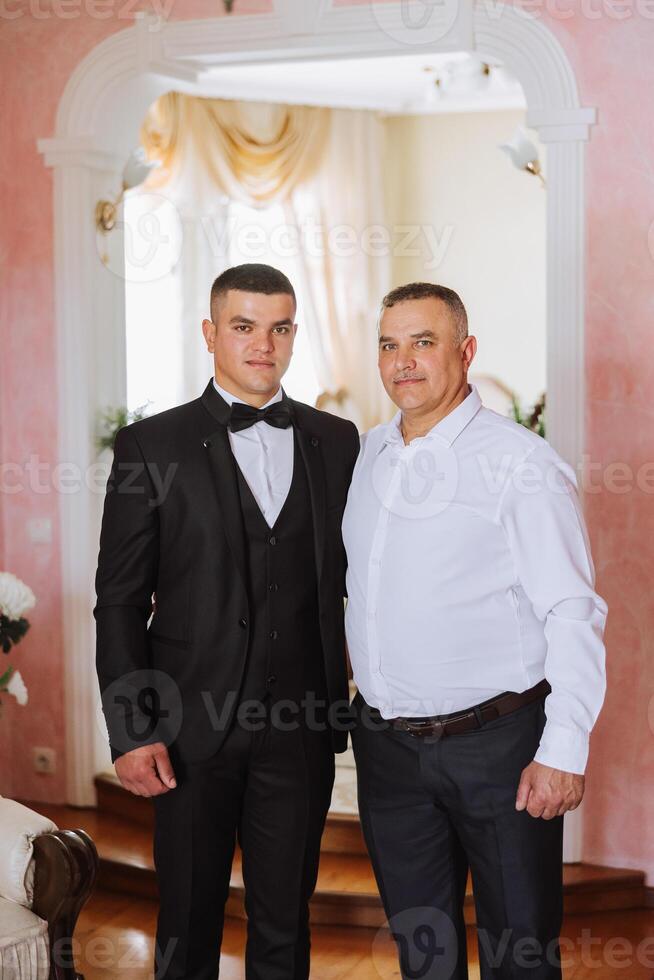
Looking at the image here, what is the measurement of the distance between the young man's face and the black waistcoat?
21 cm

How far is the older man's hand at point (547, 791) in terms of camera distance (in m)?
2.08

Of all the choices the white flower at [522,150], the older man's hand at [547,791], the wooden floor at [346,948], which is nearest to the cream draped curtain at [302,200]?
the white flower at [522,150]

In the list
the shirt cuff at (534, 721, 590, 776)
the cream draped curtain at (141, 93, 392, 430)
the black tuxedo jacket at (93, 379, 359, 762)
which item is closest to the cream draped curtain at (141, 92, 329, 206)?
the cream draped curtain at (141, 93, 392, 430)

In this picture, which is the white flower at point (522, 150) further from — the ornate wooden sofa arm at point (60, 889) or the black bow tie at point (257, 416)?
the ornate wooden sofa arm at point (60, 889)

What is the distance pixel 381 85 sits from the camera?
611 cm

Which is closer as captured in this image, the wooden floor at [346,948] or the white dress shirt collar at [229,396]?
the white dress shirt collar at [229,396]

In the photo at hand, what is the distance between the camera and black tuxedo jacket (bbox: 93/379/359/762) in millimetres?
2355

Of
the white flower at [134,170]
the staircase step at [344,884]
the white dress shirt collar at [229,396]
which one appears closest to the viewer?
the white dress shirt collar at [229,396]

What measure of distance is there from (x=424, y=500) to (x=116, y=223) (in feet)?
8.30

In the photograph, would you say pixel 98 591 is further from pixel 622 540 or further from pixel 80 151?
pixel 80 151

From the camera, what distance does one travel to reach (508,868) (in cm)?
220

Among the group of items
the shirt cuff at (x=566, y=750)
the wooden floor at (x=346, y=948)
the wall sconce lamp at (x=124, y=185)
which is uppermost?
the wall sconce lamp at (x=124, y=185)

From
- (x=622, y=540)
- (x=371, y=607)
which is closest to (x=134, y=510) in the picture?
(x=371, y=607)

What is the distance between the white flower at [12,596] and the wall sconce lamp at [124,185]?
1762 mm
